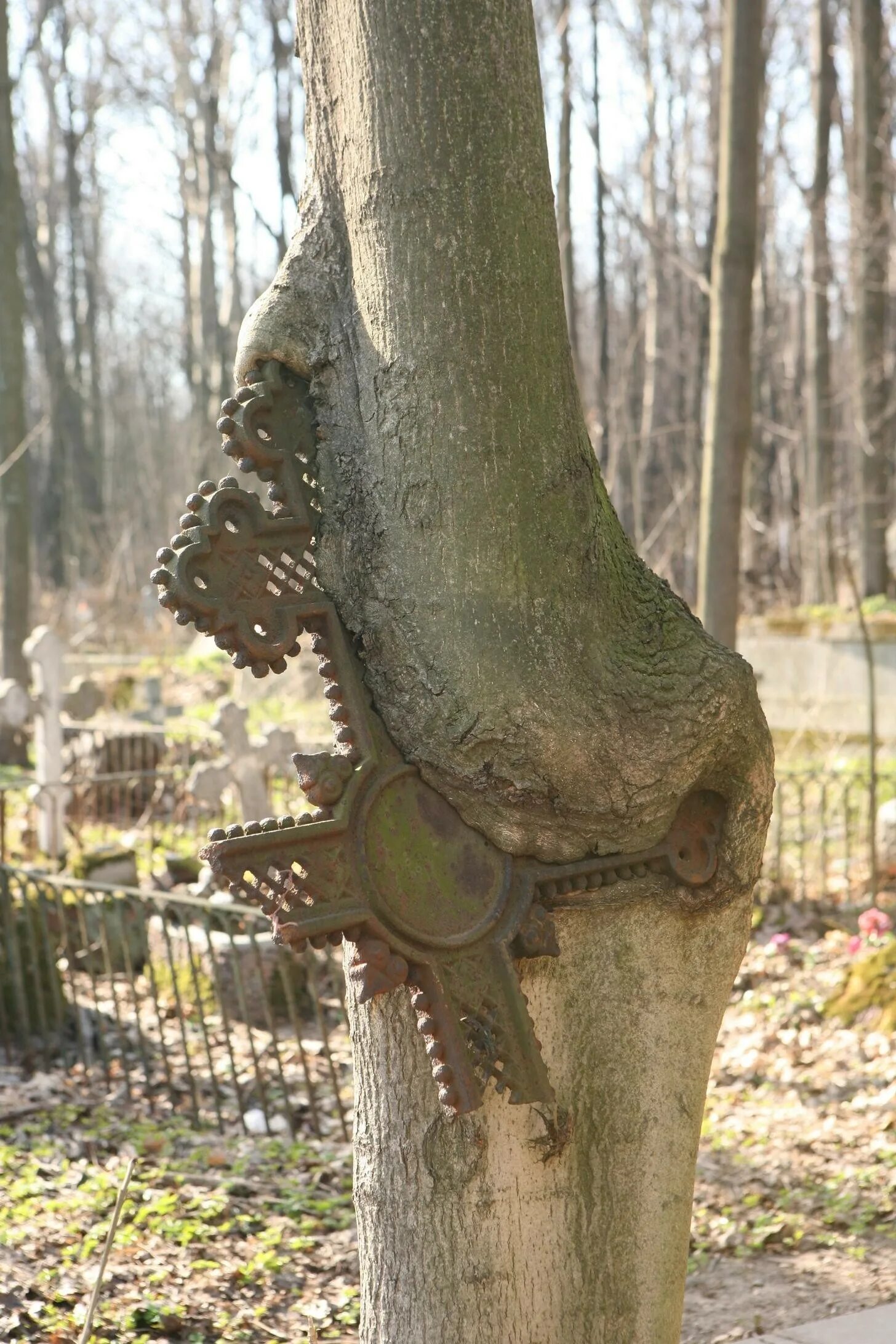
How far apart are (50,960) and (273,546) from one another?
460cm

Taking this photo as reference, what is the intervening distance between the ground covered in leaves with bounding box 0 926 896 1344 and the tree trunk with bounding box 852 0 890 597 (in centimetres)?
1042

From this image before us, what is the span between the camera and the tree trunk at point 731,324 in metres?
7.50

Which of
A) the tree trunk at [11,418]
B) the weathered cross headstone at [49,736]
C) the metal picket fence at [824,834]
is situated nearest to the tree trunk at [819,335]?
the metal picket fence at [824,834]

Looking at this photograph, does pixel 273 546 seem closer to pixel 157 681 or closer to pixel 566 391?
pixel 566 391

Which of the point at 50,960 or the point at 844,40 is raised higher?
the point at 844,40

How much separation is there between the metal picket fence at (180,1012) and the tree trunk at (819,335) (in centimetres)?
1071

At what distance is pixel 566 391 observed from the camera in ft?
8.18

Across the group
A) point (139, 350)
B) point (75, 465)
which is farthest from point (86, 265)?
point (139, 350)

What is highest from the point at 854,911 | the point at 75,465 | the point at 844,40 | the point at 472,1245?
the point at 844,40

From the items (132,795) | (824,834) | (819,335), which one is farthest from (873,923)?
(819,335)

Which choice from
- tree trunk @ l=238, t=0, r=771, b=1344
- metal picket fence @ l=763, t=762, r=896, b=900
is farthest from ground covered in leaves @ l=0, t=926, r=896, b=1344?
metal picket fence @ l=763, t=762, r=896, b=900

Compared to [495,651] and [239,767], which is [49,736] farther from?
[495,651]

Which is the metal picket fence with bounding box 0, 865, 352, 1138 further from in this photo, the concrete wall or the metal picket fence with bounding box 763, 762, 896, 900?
the concrete wall

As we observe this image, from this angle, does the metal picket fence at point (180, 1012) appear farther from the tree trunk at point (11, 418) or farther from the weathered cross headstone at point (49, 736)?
the tree trunk at point (11, 418)
